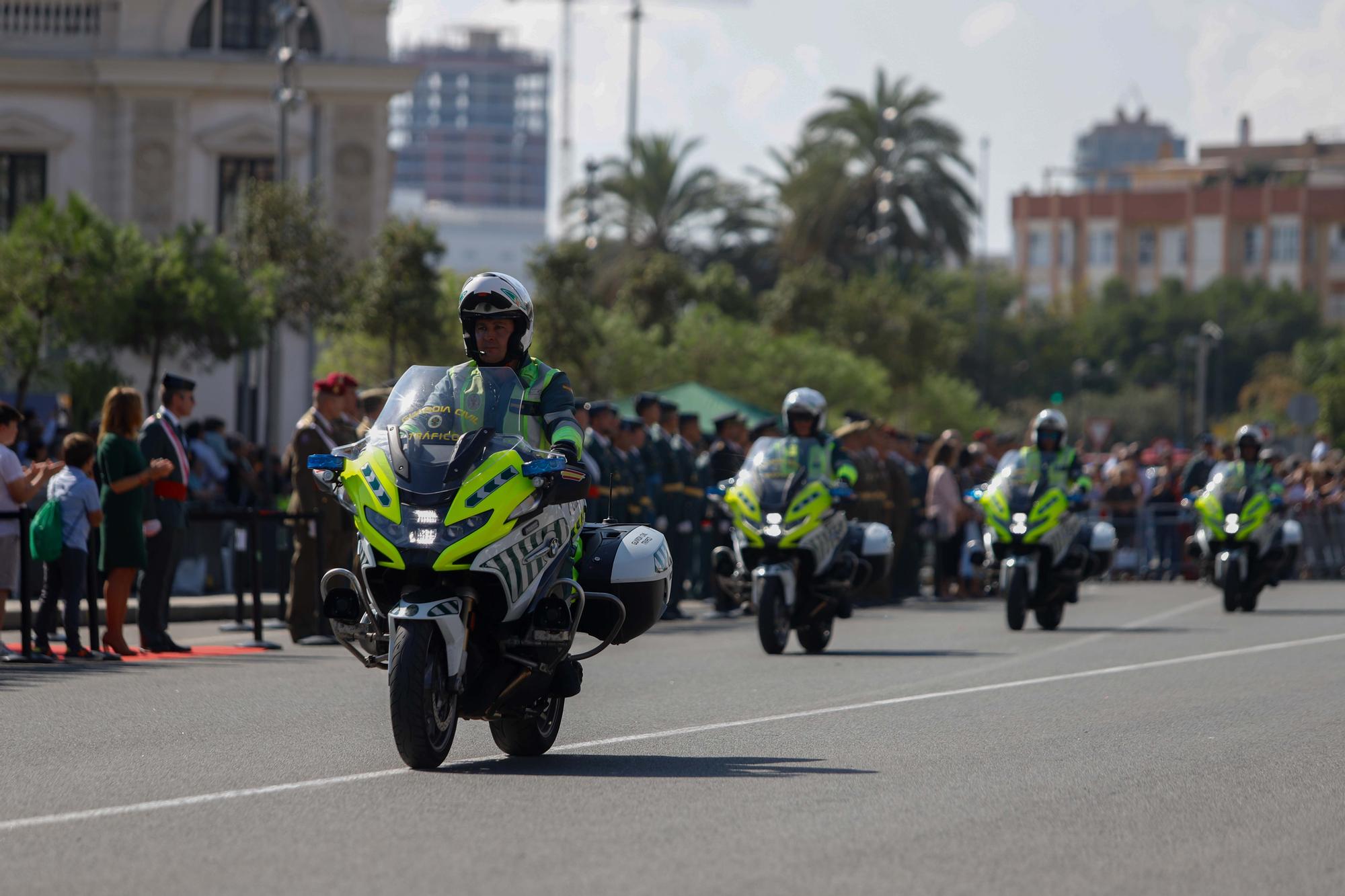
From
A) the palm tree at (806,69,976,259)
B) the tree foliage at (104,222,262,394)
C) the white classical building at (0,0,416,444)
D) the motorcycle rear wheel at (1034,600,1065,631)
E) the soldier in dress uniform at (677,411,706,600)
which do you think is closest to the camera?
the motorcycle rear wheel at (1034,600,1065,631)

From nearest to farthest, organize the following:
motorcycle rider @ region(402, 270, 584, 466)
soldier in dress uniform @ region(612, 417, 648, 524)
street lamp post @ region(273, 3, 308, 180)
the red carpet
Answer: motorcycle rider @ region(402, 270, 584, 466) → the red carpet → soldier in dress uniform @ region(612, 417, 648, 524) → street lamp post @ region(273, 3, 308, 180)

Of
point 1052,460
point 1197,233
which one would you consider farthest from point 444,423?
point 1197,233

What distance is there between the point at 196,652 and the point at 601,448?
5.20 meters

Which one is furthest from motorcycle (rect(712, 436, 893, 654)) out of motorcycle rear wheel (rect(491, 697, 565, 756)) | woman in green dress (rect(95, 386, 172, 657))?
motorcycle rear wheel (rect(491, 697, 565, 756))

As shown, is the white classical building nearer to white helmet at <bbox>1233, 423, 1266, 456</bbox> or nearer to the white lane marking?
white helmet at <bbox>1233, 423, 1266, 456</bbox>

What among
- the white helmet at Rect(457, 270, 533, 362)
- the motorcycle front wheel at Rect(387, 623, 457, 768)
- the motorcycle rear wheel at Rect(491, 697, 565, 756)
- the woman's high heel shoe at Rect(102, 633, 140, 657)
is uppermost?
the white helmet at Rect(457, 270, 533, 362)

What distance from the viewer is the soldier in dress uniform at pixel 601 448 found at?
19.2 meters

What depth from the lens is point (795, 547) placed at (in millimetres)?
15414

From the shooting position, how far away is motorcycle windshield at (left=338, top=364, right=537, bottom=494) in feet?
26.9

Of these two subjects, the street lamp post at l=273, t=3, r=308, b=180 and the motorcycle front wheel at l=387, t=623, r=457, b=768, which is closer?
the motorcycle front wheel at l=387, t=623, r=457, b=768

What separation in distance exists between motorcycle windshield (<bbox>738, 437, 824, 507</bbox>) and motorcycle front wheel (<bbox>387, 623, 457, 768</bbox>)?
7.47m

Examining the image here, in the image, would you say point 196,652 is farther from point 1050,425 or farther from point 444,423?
point 1050,425

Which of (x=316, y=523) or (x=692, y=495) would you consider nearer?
(x=316, y=523)

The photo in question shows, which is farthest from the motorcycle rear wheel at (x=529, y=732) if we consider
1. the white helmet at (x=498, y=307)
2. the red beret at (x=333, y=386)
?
the red beret at (x=333, y=386)
